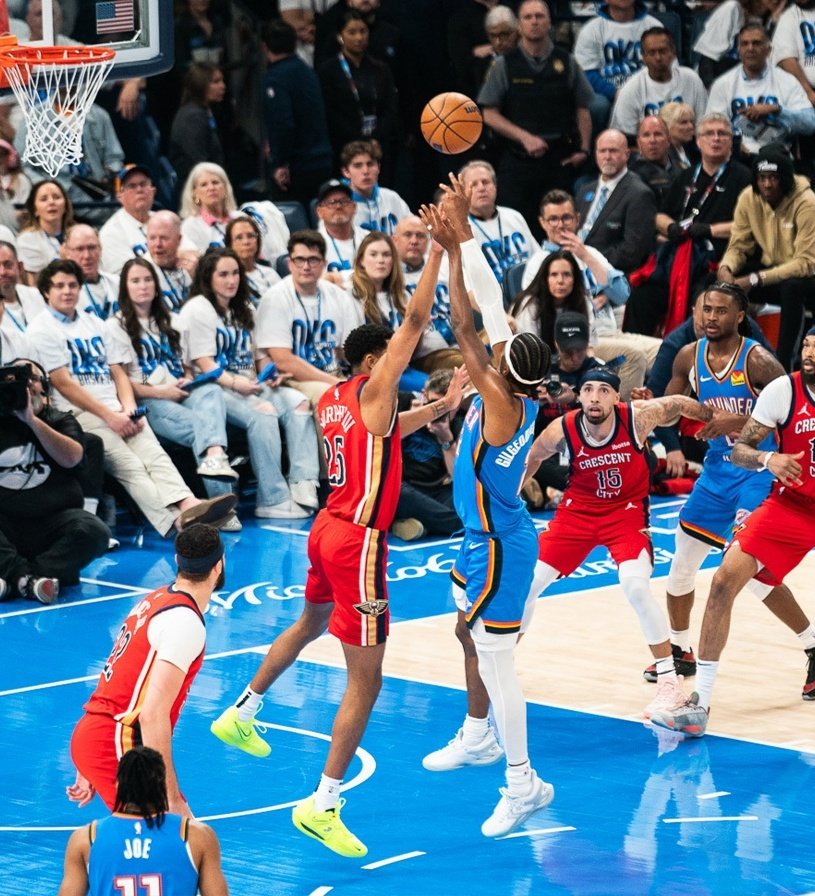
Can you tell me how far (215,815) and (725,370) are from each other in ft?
12.5

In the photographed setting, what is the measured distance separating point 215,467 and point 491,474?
5491mm

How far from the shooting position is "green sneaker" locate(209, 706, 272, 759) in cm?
791

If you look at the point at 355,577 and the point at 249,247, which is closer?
the point at 355,577

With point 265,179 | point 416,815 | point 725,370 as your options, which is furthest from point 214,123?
point 416,815

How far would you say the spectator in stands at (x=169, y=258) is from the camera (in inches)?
522

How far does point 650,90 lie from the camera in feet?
54.8

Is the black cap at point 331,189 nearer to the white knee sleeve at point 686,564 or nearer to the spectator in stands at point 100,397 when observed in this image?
the spectator in stands at point 100,397

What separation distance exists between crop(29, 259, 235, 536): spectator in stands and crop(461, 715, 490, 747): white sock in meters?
4.69

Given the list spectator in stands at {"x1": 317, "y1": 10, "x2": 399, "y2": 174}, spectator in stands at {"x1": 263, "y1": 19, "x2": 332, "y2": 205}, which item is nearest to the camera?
spectator in stands at {"x1": 263, "y1": 19, "x2": 332, "y2": 205}

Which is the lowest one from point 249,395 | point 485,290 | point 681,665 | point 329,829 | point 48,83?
point 681,665

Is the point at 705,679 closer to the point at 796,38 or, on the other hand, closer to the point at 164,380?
the point at 164,380

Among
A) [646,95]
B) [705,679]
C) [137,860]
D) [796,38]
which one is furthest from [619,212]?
[137,860]

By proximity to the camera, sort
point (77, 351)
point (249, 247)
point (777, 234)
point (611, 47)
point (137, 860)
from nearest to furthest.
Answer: point (137, 860) → point (77, 351) → point (249, 247) → point (777, 234) → point (611, 47)

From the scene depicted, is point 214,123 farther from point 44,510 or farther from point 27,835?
point 27,835
